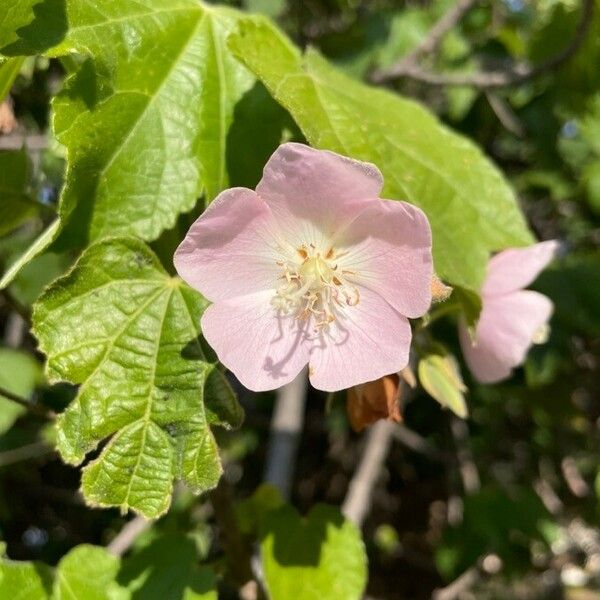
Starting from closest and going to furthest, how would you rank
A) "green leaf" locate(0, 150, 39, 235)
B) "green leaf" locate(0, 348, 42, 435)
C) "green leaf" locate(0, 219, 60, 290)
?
"green leaf" locate(0, 219, 60, 290)
"green leaf" locate(0, 150, 39, 235)
"green leaf" locate(0, 348, 42, 435)

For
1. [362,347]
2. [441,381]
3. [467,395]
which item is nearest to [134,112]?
[362,347]

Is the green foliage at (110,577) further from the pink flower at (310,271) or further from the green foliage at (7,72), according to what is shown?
the green foliage at (7,72)

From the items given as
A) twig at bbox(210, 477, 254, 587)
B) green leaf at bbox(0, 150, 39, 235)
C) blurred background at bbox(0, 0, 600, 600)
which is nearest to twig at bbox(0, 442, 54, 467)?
blurred background at bbox(0, 0, 600, 600)

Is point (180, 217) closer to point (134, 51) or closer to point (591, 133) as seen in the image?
point (134, 51)

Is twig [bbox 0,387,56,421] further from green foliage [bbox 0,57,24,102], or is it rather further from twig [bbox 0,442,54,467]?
twig [bbox 0,442,54,467]

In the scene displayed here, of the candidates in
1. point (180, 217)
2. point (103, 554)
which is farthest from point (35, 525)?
point (180, 217)

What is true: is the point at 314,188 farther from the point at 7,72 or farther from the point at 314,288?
the point at 7,72
